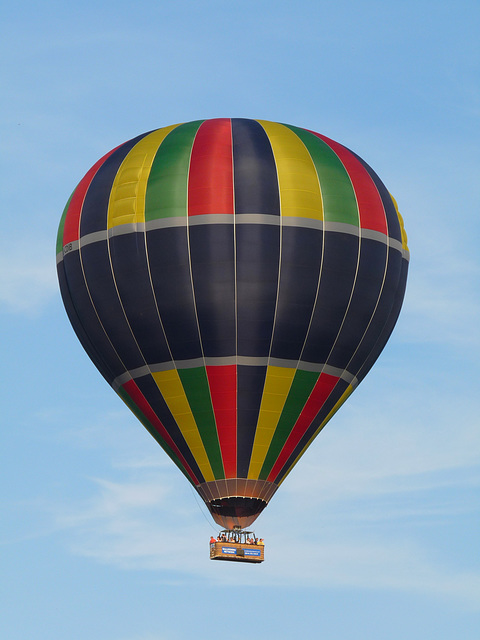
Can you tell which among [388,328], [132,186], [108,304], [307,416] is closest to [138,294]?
[108,304]

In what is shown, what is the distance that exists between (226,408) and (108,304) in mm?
4086

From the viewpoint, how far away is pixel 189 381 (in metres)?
47.3

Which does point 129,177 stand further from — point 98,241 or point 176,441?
point 176,441

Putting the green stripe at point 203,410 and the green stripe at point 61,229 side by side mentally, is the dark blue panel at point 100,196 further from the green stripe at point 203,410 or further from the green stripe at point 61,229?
the green stripe at point 203,410

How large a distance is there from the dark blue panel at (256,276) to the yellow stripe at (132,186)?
2.81 metres

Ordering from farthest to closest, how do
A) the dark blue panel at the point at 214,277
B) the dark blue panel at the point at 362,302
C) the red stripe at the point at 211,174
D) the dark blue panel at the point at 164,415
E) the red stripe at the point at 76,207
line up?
the red stripe at the point at 76,207 → the dark blue panel at the point at 164,415 → the dark blue panel at the point at 362,302 → the red stripe at the point at 211,174 → the dark blue panel at the point at 214,277

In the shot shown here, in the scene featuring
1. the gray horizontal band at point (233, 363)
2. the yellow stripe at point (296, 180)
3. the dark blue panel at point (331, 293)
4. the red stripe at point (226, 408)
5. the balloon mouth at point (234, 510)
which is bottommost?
the balloon mouth at point (234, 510)

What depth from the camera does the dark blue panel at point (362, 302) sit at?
1880 inches

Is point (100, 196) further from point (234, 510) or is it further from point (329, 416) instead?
point (234, 510)

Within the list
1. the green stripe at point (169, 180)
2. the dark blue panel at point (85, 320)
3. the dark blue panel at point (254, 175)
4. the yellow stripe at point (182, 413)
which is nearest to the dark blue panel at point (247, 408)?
the yellow stripe at point (182, 413)

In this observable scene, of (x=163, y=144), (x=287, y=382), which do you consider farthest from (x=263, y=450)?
(x=163, y=144)

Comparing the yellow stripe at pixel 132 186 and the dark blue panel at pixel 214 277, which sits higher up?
the yellow stripe at pixel 132 186

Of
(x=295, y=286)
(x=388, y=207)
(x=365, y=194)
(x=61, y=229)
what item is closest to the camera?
(x=295, y=286)

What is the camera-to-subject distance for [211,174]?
4741 centimetres
